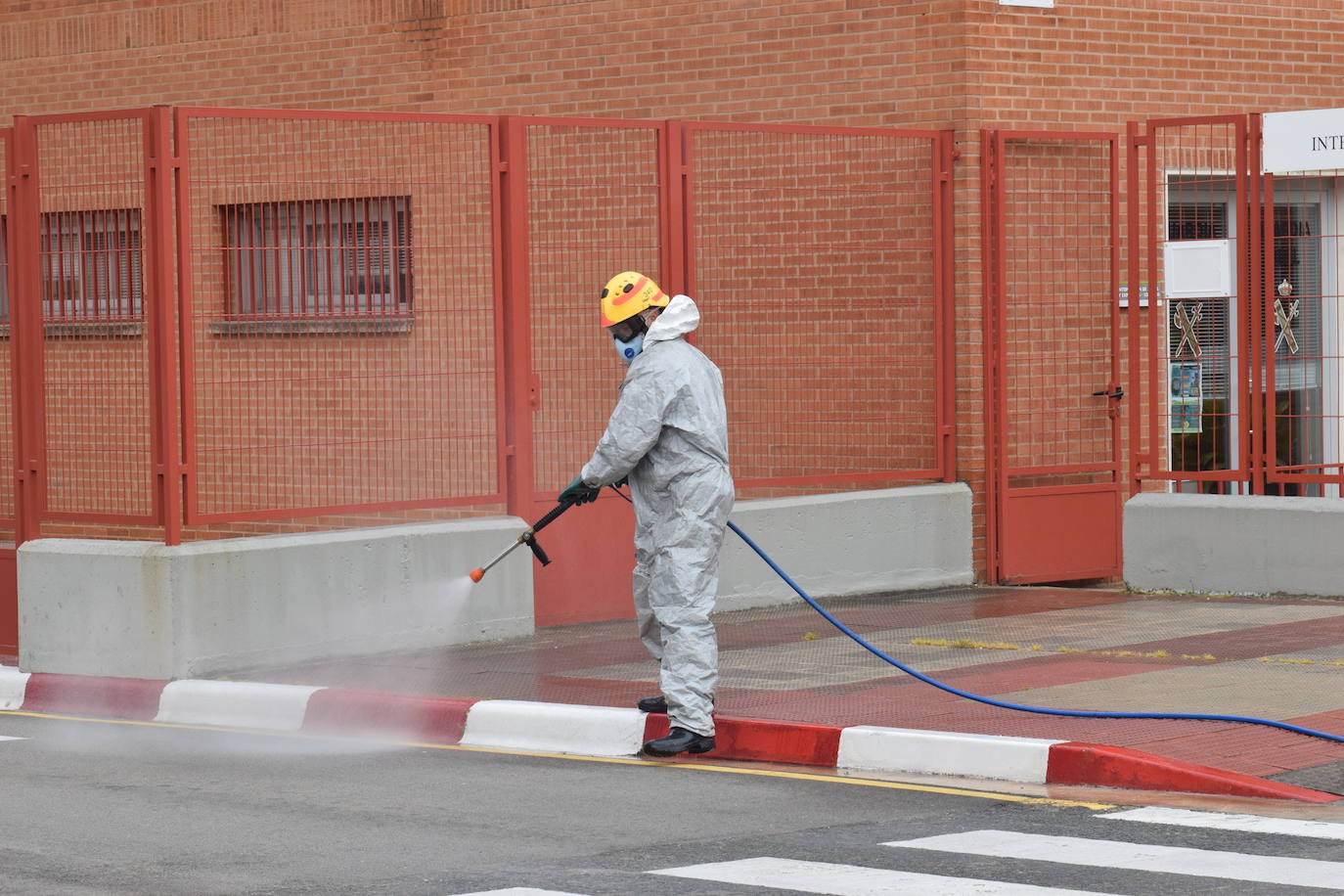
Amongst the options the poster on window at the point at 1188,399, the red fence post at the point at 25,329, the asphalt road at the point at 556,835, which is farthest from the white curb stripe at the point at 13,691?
the poster on window at the point at 1188,399

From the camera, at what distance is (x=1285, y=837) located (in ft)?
23.8

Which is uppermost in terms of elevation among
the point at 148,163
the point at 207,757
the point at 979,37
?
the point at 979,37

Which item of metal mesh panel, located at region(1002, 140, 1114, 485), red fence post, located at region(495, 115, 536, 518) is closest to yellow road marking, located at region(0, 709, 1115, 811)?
red fence post, located at region(495, 115, 536, 518)

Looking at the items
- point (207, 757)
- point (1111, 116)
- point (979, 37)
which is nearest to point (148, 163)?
point (207, 757)

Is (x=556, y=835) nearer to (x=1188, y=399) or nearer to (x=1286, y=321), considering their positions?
(x=1286, y=321)

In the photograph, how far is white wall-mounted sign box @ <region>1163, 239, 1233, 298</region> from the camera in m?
13.5

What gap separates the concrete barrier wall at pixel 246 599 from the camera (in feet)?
36.2

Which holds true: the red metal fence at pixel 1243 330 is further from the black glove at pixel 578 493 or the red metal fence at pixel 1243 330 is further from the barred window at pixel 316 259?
the black glove at pixel 578 493

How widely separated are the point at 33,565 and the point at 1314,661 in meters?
6.09

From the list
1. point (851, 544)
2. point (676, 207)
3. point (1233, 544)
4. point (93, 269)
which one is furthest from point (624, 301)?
point (1233, 544)

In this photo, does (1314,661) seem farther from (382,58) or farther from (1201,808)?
(382,58)

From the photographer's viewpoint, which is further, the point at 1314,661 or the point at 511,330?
the point at 511,330

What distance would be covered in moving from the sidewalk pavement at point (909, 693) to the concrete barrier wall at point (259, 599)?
0.38ft

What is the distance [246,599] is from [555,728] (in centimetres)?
231
